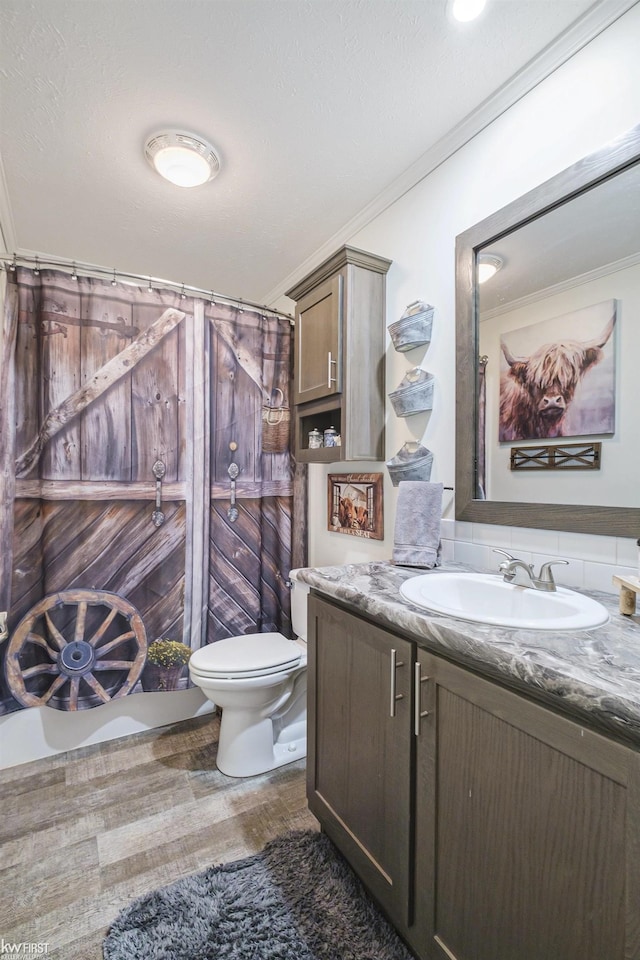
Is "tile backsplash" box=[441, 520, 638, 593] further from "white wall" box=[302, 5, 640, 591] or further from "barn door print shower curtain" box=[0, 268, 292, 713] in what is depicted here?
"barn door print shower curtain" box=[0, 268, 292, 713]

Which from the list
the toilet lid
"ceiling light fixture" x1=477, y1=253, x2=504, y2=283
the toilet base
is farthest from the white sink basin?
the toilet base

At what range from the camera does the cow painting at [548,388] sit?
3.79ft

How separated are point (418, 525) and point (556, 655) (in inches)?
30.7

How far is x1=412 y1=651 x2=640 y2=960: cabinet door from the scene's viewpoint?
63 centimetres

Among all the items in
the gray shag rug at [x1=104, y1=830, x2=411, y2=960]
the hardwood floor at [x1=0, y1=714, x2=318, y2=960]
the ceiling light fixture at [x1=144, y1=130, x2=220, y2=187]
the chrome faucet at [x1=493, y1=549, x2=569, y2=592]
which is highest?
the ceiling light fixture at [x1=144, y1=130, x2=220, y2=187]

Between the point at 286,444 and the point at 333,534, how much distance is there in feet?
1.83

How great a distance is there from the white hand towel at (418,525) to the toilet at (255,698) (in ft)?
1.51

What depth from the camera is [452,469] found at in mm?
1564

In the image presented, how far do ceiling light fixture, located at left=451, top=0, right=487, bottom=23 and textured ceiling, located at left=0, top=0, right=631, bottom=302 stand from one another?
30 millimetres

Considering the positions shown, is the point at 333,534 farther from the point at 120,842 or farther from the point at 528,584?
the point at 120,842

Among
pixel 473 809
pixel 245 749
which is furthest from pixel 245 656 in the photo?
pixel 473 809

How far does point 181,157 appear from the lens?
1.61m

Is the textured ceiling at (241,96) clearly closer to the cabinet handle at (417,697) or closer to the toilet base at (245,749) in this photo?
the cabinet handle at (417,697)

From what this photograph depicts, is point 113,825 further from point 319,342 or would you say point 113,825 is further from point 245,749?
point 319,342
